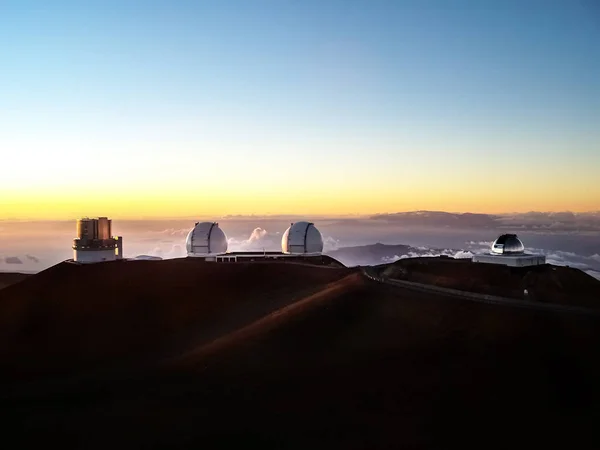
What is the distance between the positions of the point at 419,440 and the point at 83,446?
773 cm

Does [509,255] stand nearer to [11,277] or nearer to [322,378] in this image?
[322,378]

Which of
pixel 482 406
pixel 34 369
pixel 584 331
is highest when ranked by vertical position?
pixel 584 331

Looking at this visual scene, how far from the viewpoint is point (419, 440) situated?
1217 centimetres

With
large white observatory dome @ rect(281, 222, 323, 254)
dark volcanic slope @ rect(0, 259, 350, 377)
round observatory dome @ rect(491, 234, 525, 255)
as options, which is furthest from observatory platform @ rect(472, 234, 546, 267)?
large white observatory dome @ rect(281, 222, 323, 254)

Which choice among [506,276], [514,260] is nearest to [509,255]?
[514,260]

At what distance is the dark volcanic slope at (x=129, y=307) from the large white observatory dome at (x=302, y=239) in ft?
29.2

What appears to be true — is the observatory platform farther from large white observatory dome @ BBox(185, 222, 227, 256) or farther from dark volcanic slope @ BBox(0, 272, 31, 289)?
dark volcanic slope @ BBox(0, 272, 31, 289)

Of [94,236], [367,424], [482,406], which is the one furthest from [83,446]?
[94,236]

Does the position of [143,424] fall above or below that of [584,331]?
below

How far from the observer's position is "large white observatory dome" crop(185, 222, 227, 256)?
44.6 metres

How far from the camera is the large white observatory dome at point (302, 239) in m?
44.7

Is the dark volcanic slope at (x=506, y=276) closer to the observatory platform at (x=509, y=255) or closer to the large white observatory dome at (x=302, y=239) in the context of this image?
the observatory platform at (x=509, y=255)

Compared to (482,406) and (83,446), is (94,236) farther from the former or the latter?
(482,406)

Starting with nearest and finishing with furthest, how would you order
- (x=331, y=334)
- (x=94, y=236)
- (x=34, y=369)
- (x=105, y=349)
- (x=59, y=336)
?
1. (x=331, y=334)
2. (x=34, y=369)
3. (x=105, y=349)
4. (x=59, y=336)
5. (x=94, y=236)
